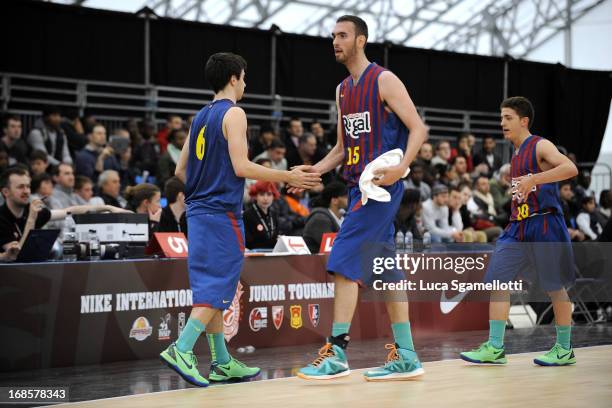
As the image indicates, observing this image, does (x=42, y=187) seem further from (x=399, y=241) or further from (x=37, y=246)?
(x=399, y=241)

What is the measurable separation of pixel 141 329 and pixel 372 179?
124 inches

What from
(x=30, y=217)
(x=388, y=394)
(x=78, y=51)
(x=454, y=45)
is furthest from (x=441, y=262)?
(x=454, y=45)

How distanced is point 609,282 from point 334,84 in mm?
8211

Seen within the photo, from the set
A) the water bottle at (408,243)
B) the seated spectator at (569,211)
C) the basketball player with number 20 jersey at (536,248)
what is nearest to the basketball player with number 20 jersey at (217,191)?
the basketball player with number 20 jersey at (536,248)

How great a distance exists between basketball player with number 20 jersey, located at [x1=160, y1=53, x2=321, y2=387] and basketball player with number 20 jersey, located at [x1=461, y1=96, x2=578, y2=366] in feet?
5.96

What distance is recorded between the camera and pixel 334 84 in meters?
18.8

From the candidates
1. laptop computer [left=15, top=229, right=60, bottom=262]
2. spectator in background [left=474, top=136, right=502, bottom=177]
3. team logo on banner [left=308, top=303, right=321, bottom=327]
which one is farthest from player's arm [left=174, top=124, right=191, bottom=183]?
spectator in background [left=474, top=136, right=502, bottom=177]

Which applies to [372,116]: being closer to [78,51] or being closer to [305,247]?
[305,247]

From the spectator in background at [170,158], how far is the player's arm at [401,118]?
24.6 feet

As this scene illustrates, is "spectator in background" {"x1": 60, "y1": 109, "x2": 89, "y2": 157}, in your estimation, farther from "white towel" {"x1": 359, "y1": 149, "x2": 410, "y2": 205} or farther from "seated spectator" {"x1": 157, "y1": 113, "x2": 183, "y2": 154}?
"white towel" {"x1": 359, "y1": 149, "x2": 410, "y2": 205}

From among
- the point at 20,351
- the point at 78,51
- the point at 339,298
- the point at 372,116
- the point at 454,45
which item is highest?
the point at 454,45

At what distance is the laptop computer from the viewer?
7.48 meters

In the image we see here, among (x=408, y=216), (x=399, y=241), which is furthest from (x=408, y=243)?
(x=408, y=216)

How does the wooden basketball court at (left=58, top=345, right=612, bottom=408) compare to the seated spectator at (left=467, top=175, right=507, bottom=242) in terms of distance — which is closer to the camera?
the wooden basketball court at (left=58, top=345, right=612, bottom=408)
